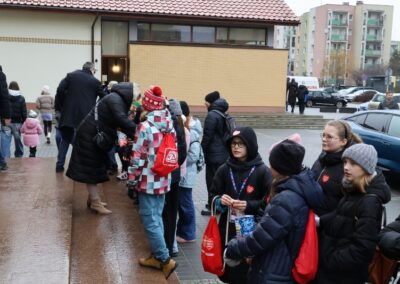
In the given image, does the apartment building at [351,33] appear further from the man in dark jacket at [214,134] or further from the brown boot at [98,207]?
the brown boot at [98,207]

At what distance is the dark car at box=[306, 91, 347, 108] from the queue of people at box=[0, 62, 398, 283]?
3744 centimetres

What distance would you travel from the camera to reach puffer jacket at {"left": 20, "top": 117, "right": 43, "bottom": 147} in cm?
1161

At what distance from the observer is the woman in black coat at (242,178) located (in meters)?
4.06

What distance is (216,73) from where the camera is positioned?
25375 millimetres

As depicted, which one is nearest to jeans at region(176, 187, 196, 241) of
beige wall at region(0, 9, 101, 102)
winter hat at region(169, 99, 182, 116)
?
winter hat at region(169, 99, 182, 116)

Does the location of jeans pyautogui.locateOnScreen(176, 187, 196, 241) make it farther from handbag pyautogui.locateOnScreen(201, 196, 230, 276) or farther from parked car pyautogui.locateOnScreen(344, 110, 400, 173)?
parked car pyautogui.locateOnScreen(344, 110, 400, 173)

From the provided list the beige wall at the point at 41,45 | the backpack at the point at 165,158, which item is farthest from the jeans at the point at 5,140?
the beige wall at the point at 41,45

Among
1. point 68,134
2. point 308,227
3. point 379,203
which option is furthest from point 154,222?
point 68,134

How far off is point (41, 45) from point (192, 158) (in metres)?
→ 18.6

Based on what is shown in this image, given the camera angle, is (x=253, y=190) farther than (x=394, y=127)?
No

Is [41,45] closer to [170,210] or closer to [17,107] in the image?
[17,107]

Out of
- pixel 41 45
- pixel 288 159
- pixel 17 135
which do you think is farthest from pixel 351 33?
pixel 288 159

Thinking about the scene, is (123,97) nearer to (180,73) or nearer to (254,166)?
(254,166)

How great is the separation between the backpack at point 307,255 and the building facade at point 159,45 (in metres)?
21.4
